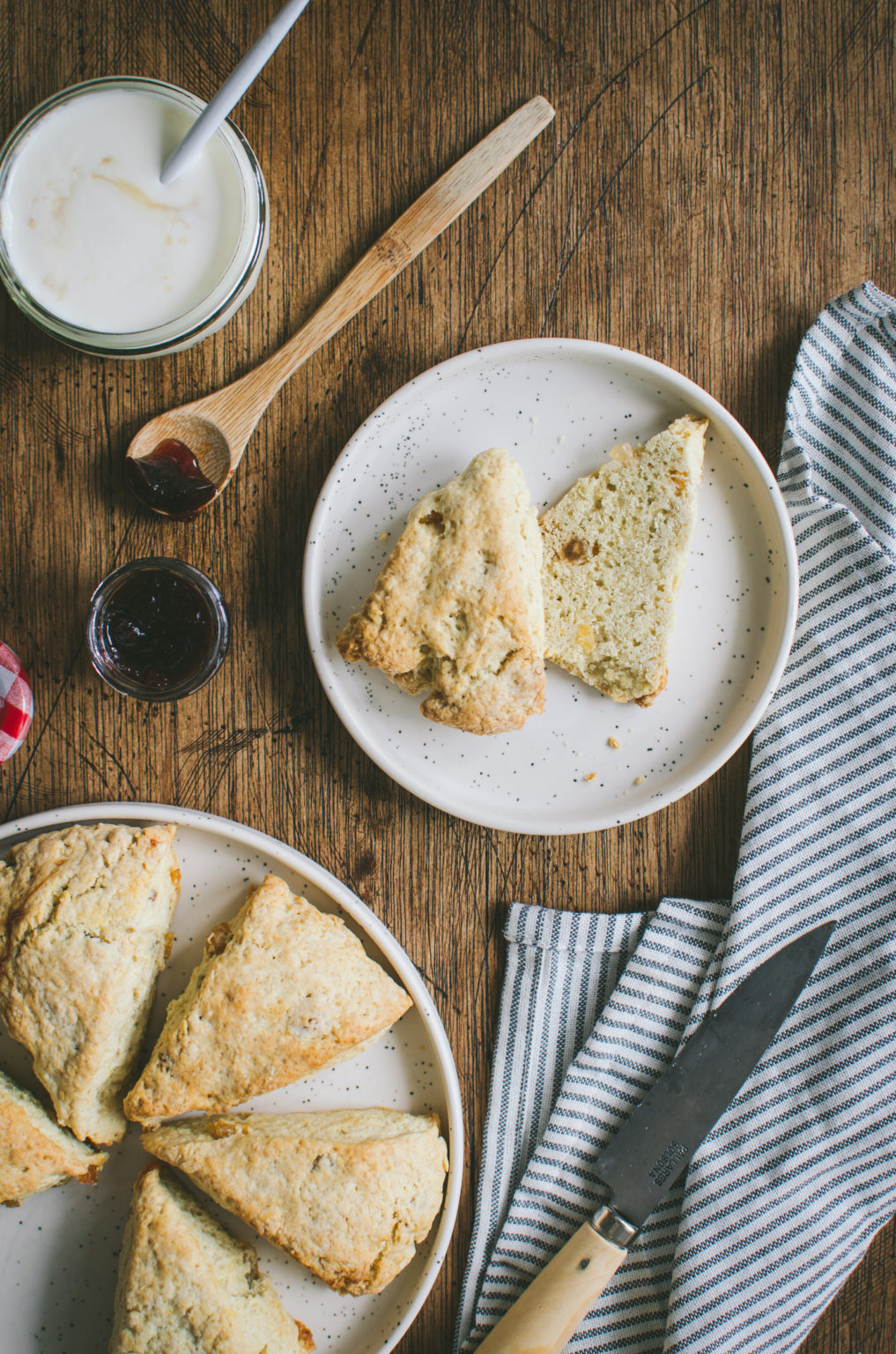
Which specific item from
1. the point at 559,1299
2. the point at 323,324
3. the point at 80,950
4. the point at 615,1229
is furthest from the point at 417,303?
the point at 559,1299

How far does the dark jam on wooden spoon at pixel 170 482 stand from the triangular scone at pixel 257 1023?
963 millimetres

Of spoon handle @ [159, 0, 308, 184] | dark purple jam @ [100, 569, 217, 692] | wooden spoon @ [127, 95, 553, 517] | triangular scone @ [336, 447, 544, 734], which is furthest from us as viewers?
wooden spoon @ [127, 95, 553, 517]

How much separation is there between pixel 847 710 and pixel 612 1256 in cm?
143

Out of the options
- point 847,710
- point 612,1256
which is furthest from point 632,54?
point 612,1256

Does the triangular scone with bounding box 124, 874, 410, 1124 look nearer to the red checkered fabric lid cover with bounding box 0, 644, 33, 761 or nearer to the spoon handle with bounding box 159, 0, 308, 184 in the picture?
the red checkered fabric lid cover with bounding box 0, 644, 33, 761

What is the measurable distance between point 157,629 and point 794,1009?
1.82 metres

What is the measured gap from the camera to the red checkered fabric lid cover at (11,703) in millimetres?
2068

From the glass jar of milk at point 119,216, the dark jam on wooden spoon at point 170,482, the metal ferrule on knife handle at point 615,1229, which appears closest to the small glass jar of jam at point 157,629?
the dark jam on wooden spoon at point 170,482

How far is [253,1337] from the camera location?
1.95 m

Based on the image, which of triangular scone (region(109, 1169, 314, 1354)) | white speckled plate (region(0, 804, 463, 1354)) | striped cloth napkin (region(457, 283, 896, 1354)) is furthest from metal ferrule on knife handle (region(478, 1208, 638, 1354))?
triangular scone (region(109, 1169, 314, 1354))

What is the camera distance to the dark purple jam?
79.4 inches

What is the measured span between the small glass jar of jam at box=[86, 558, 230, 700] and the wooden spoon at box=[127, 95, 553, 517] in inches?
7.5

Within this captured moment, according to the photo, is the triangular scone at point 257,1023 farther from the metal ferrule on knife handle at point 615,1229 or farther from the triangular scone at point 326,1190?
the metal ferrule on knife handle at point 615,1229

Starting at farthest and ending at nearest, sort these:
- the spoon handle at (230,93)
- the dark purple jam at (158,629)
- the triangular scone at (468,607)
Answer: the dark purple jam at (158,629) < the triangular scone at (468,607) < the spoon handle at (230,93)
